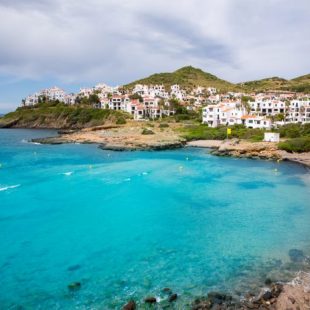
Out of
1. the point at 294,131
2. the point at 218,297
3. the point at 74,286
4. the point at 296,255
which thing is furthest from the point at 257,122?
the point at 74,286

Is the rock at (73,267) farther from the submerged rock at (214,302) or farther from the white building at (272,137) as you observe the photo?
the white building at (272,137)

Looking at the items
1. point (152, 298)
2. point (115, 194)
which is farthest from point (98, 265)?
point (115, 194)

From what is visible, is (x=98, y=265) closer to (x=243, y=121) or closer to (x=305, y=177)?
(x=305, y=177)

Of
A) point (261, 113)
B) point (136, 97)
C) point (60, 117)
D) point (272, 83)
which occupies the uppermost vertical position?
point (272, 83)

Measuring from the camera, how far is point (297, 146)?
51750 millimetres

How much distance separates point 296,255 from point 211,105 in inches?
2841

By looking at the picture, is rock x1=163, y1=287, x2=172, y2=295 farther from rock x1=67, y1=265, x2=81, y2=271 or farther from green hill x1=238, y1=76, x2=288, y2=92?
green hill x1=238, y1=76, x2=288, y2=92

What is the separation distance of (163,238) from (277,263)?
7108 millimetres

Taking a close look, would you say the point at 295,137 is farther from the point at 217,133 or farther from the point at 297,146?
the point at 217,133

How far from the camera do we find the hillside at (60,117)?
98.8m

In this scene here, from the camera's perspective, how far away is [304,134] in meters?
59.9

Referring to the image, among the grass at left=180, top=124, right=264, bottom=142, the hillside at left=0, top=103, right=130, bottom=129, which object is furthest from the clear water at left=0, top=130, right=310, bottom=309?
the hillside at left=0, top=103, right=130, bottom=129

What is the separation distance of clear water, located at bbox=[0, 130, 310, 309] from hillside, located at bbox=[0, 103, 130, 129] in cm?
5720

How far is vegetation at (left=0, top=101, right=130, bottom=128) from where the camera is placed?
9925 centimetres
